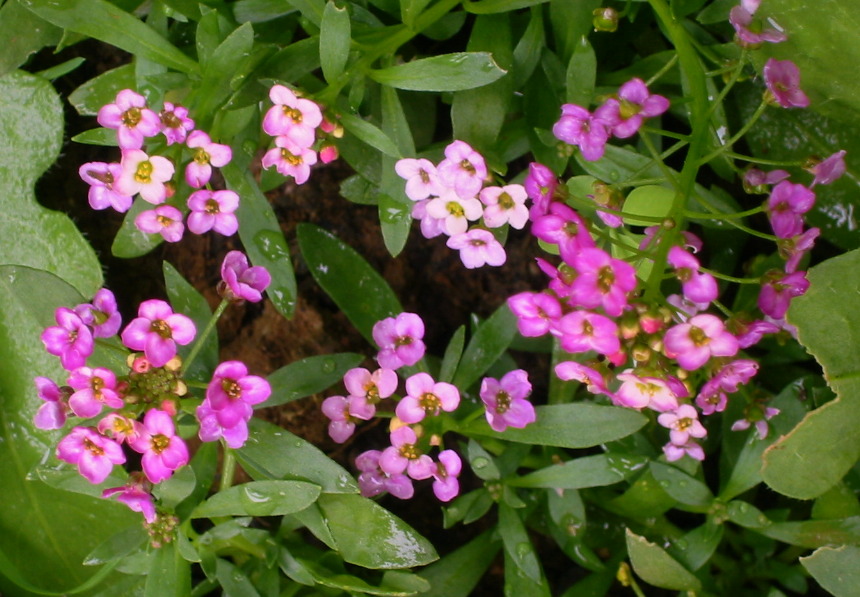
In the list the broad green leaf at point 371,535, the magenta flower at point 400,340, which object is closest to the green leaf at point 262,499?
the broad green leaf at point 371,535

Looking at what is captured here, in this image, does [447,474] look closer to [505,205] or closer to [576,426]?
[576,426]

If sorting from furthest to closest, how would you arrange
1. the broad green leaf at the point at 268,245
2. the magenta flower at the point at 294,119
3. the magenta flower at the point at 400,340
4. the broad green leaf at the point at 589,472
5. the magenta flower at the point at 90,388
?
the broad green leaf at the point at 589,472
the broad green leaf at the point at 268,245
the magenta flower at the point at 400,340
the magenta flower at the point at 294,119
the magenta flower at the point at 90,388

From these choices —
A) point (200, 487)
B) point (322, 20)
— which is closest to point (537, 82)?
point (322, 20)

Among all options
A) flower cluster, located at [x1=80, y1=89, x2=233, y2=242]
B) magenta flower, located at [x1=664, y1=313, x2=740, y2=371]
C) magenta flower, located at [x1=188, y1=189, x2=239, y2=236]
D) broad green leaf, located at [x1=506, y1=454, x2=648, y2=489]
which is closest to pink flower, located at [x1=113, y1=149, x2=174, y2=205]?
flower cluster, located at [x1=80, y1=89, x2=233, y2=242]

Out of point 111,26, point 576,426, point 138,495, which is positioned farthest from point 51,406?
point 576,426

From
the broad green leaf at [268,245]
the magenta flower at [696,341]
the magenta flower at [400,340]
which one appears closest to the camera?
the magenta flower at [696,341]

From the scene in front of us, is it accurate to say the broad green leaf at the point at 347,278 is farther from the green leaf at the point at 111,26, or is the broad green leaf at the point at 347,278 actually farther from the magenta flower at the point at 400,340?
the green leaf at the point at 111,26

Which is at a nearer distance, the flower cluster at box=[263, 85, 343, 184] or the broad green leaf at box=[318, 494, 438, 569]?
the flower cluster at box=[263, 85, 343, 184]

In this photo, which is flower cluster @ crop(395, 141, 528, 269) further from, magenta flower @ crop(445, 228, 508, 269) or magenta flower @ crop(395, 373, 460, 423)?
magenta flower @ crop(395, 373, 460, 423)
